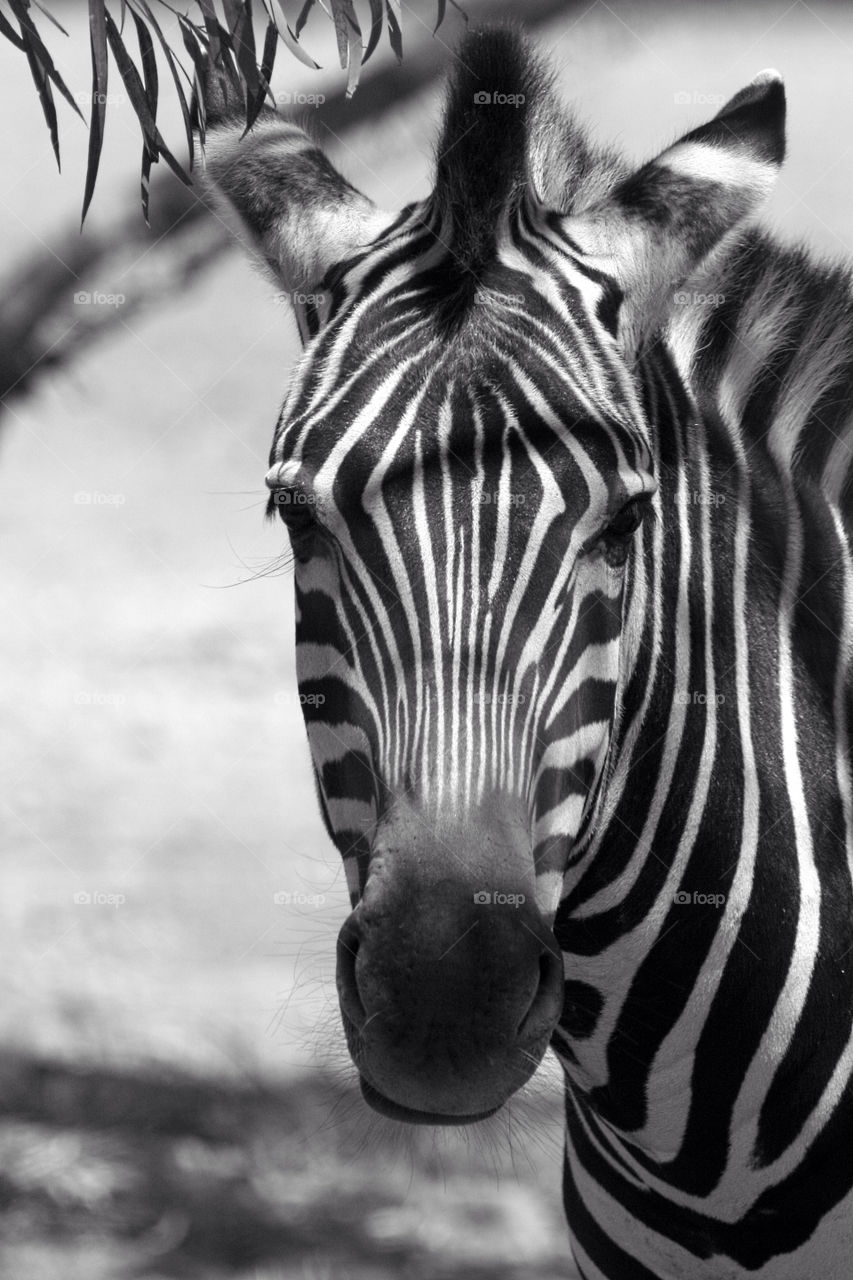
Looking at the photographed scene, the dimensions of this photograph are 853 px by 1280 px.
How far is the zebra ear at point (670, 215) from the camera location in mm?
2916

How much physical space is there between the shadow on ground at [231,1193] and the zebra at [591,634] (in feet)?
18.0

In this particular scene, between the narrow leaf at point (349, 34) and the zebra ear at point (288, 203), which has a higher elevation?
the narrow leaf at point (349, 34)

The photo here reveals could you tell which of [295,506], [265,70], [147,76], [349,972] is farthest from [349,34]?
[349,972]

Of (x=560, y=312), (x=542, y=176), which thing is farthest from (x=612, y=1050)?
(x=542, y=176)

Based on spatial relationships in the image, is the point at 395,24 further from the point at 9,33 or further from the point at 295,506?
the point at 295,506

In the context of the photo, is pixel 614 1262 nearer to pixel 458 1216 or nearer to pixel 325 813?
pixel 325 813

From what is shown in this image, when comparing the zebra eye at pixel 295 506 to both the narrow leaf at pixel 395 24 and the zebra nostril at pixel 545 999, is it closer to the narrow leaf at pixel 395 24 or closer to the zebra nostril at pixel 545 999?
the zebra nostril at pixel 545 999

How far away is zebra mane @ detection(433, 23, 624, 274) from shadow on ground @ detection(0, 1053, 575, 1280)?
6.52m

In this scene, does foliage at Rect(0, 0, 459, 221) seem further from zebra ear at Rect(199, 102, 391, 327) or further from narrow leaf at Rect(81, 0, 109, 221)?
zebra ear at Rect(199, 102, 391, 327)

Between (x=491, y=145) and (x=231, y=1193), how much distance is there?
769 cm

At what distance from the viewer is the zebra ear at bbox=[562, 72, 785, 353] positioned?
9.57ft

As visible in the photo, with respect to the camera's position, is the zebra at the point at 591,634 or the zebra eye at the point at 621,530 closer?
the zebra at the point at 591,634

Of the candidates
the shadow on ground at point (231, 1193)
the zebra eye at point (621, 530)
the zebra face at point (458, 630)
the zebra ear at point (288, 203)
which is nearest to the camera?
the zebra face at point (458, 630)

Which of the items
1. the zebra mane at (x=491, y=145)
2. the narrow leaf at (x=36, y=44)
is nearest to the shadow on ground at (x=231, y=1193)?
the zebra mane at (x=491, y=145)
